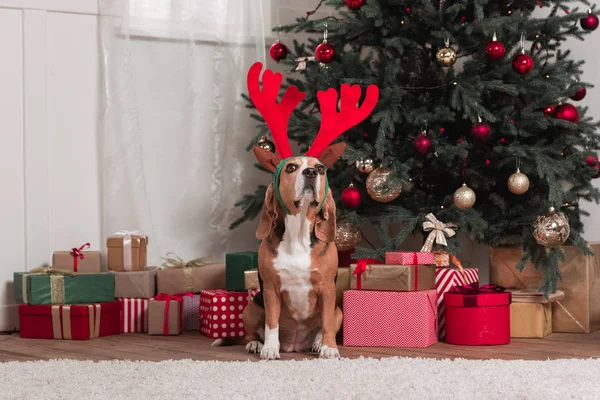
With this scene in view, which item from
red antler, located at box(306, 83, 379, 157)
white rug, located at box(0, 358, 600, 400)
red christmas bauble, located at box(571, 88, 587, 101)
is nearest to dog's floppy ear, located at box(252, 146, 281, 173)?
red antler, located at box(306, 83, 379, 157)

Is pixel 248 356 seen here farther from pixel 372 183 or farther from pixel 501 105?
pixel 501 105

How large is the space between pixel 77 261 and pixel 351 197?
109cm

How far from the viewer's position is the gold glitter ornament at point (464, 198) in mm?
3002

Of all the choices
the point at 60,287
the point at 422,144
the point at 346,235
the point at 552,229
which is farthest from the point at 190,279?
the point at 552,229

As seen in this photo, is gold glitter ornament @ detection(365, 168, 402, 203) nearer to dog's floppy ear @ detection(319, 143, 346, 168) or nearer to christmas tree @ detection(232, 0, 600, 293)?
christmas tree @ detection(232, 0, 600, 293)

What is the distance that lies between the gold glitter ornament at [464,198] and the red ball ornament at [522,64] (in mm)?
460

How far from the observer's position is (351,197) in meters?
3.08

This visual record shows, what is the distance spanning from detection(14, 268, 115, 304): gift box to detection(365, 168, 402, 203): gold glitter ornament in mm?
1059

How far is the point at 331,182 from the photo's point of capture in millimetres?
3281

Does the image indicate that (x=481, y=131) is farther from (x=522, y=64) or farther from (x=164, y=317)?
(x=164, y=317)

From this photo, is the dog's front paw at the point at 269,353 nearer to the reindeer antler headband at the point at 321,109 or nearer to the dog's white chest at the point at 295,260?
the dog's white chest at the point at 295,260

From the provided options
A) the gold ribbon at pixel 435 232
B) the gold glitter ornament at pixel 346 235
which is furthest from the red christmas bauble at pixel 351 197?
the gold ribbon at pixel 435 232

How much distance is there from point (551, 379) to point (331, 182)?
1.40 m

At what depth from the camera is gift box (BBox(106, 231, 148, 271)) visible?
3.28 meters
